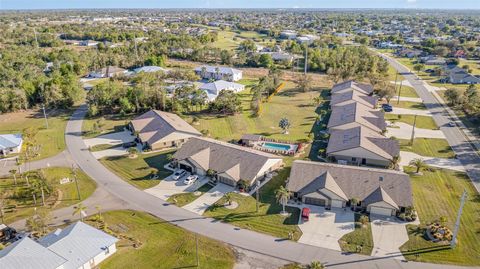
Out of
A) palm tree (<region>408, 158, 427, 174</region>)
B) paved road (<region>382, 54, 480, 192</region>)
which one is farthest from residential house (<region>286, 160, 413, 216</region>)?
paved road (<region>382, 54, 480, 192</region>)

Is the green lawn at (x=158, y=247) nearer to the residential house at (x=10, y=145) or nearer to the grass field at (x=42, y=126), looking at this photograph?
the grass field at (x=42, y=126)

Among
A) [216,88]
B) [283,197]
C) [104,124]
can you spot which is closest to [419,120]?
[283,197]

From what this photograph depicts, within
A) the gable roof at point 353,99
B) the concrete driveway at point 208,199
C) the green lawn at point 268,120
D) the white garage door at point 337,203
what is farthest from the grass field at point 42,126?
the gable roof at point 353,99

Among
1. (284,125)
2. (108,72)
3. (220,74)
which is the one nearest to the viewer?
(284,125)

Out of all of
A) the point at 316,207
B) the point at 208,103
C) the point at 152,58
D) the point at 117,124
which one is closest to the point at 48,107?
the point at 117,124

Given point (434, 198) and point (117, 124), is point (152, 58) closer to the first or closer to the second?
point (117, 124)

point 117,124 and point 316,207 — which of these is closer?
point 316,207

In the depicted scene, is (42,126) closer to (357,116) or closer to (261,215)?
(261,215)

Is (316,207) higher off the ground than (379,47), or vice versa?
(379,47)
